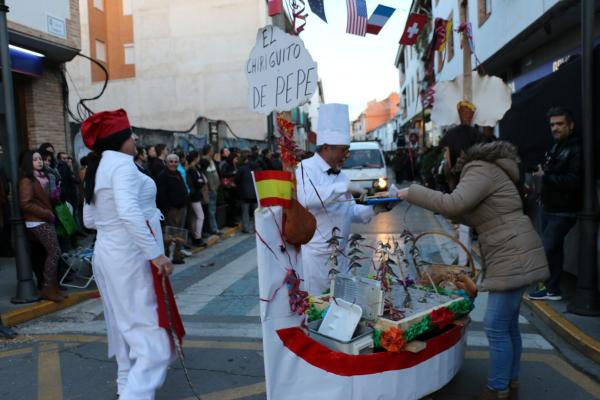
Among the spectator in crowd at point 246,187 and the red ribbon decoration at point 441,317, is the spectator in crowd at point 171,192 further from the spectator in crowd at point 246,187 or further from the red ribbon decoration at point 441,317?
the red ribbon decoration at point 441,317

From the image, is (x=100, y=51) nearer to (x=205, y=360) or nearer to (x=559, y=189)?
(x=205, y=360)

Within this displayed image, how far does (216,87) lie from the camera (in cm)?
2925

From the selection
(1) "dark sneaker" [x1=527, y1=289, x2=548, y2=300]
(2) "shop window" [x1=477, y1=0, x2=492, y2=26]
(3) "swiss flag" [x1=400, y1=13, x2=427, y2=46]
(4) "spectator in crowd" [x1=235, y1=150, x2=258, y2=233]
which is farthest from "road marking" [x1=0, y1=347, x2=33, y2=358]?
(2) "shop window" [x1=477, y1=0, x2=492, y2=26]

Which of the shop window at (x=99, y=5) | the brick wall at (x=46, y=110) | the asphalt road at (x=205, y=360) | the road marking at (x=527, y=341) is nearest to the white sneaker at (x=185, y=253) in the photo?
the asphalt road at (x=205, y=360)

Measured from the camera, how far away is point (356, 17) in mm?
5070

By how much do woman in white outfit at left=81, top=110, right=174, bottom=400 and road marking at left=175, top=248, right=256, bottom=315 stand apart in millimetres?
2726

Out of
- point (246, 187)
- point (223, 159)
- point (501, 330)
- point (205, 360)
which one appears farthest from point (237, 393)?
point (223, 159)

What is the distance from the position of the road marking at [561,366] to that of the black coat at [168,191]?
591 centimetres

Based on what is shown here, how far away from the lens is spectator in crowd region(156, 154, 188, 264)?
891cm

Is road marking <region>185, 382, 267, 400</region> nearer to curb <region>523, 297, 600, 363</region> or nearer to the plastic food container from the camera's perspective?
the plastic food container

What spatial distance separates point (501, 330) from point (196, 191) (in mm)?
7692

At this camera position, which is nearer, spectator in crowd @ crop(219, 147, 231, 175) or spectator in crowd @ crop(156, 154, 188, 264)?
spectator in crowd @ crop(156, 154, 188, 264)

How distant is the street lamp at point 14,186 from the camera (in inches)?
236

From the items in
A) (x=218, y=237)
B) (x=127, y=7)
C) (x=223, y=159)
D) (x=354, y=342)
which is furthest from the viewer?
(x=127, y=7)
